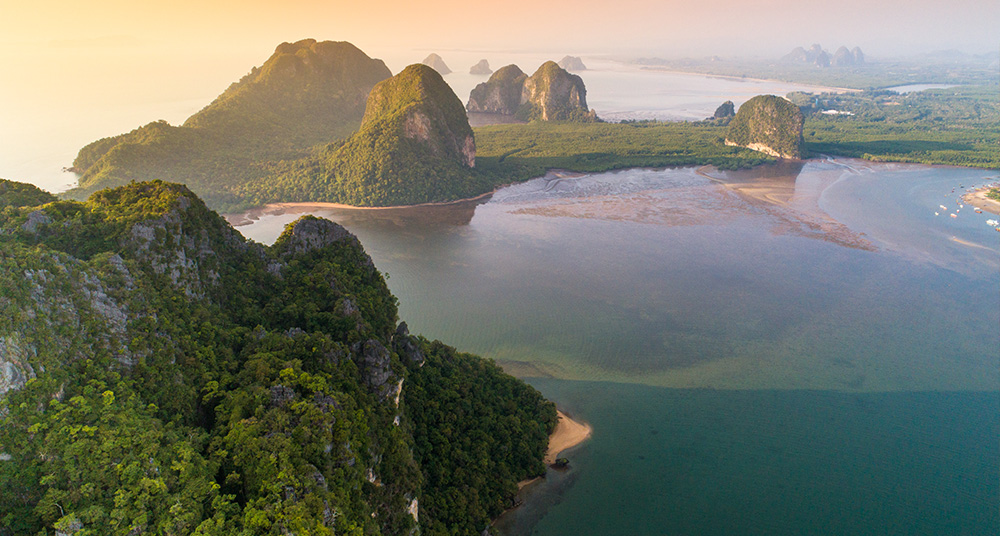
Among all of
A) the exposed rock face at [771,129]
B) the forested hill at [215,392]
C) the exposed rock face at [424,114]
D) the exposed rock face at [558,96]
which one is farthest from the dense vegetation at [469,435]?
the exposed rock face at [558,96]

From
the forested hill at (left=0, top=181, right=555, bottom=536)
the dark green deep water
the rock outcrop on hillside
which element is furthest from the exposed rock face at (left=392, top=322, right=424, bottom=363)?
the rock outcrop on hillside

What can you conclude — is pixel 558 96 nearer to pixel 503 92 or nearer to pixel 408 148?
pixel 503 92

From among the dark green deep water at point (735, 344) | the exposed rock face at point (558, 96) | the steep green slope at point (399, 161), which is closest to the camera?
the dark green deep water at point (735, 344)

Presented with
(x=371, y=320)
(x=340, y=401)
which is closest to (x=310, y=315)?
(x=371, y=320)

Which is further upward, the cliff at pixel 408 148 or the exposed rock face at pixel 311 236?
the cliff at pixel 408 148

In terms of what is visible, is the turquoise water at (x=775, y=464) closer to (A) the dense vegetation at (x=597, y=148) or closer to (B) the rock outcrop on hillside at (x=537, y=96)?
(A) the dense vegetation at (x=597, y=148)

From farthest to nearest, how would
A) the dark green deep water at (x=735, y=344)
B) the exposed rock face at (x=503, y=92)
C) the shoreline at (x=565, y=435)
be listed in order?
1. the exposed rock face at (x=503, y=92)
2. the shoreline at (x=565, y=435)
3. the dark green deep water at (x=735, y=344)

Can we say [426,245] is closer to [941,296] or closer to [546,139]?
[941,296]
